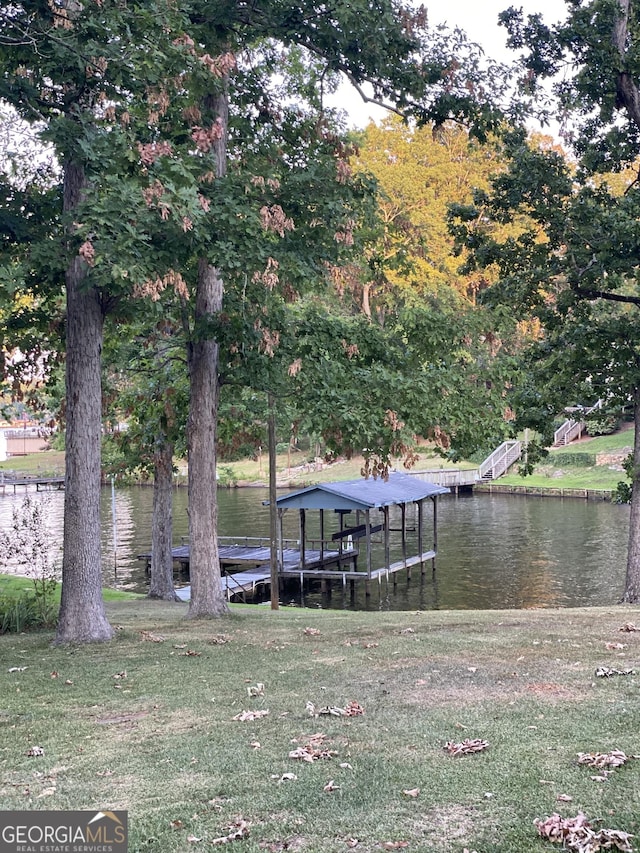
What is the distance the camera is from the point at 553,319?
18391 mm

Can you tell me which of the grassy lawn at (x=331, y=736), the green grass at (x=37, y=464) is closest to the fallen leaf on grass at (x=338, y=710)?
the grassy lawn at (x=331, y=736)

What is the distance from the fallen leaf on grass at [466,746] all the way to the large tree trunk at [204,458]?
8.80m

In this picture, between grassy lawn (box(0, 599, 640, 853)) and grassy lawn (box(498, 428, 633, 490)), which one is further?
grassy lawn (box(498, 428, 633, 490))

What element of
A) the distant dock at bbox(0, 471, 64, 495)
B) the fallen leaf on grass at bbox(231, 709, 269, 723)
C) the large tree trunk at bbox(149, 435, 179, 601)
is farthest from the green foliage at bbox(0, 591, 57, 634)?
the distant dock at bbox(0, 471, 64, 495)

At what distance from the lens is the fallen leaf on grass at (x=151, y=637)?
11.2 meters

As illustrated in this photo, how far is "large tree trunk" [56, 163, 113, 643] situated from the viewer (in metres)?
11.2

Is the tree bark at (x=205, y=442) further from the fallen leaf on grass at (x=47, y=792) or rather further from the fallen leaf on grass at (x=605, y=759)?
the fallen leaf on grass at (x=605, y=759)

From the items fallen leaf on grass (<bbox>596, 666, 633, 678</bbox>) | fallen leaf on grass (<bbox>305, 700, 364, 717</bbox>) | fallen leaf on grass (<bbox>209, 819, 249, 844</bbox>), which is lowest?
fallen leaf on grass (<bbox>305, 700, 364, 717</bbox>)

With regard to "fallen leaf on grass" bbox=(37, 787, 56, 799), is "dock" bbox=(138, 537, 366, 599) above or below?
below

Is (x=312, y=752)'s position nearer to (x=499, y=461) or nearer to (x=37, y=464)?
(x=499, y=461)

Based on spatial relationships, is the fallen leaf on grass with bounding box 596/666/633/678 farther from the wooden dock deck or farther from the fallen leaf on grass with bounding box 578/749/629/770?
the wooden dock deck

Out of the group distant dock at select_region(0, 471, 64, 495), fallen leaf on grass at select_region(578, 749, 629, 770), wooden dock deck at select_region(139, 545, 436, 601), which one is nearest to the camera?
fallen leaf on grass at select_region(578, 749, 629, 770)

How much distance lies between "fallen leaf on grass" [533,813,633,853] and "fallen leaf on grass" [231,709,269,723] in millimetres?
3036

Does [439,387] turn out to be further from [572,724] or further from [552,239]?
[572,724]
